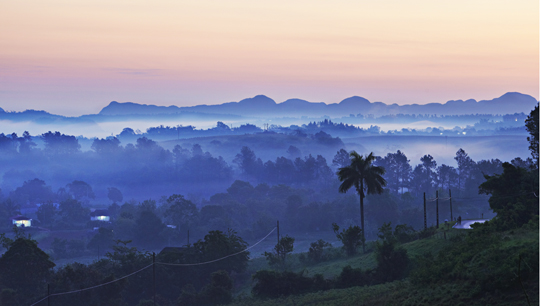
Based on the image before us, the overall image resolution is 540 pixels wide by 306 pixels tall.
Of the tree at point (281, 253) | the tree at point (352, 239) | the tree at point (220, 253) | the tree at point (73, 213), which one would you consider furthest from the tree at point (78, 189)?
the tree at point (352, 239)

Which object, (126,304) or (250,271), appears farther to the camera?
(250,271)

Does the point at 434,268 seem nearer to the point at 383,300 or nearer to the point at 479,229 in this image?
the point at 383,300

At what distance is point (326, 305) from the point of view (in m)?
29.7

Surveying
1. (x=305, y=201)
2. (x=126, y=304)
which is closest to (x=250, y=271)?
(x=126, y=304)

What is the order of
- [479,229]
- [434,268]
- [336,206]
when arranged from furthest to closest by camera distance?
[336,206]
[479,229]
[434,268]

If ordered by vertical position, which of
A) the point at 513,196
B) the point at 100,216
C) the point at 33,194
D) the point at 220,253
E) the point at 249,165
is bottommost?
the point at 100,216

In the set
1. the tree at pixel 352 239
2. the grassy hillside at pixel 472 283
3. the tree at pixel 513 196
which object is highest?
the tree at pixel 513 196

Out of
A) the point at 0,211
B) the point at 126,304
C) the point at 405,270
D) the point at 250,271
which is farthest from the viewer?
the point at 0,211

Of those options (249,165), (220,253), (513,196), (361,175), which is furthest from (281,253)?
(249,165)

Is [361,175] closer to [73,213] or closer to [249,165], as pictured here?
[73,213]

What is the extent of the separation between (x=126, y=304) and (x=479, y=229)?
25780 mm

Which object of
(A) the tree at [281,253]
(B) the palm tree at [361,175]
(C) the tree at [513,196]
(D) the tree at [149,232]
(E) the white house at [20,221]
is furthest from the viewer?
(E) the white house at [20,221]

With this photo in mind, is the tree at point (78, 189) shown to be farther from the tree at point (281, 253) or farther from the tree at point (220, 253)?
the tree at point (281, 253)

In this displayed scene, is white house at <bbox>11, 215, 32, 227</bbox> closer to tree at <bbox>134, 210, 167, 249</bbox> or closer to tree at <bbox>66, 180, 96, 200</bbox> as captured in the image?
tree at <bbox>134, 210, 167, 249</bbox>
